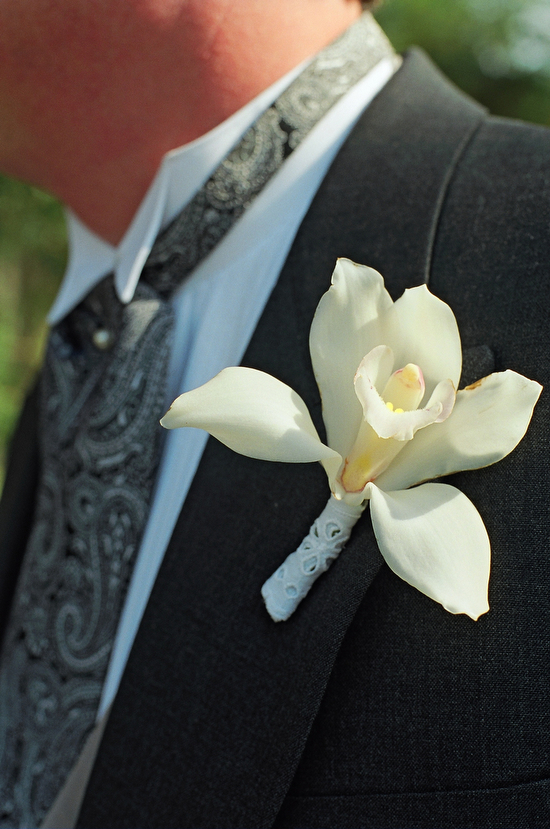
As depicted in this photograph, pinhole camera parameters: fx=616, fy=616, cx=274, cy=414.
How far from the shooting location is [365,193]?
653mm

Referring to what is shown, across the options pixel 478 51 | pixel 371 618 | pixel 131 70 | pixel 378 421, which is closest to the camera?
pixel 378 421

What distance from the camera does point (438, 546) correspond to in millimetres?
395

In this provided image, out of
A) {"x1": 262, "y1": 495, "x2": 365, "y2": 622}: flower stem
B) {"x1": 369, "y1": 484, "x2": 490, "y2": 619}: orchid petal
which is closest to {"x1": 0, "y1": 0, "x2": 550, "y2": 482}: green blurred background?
{"x1": 262, "y1": 495, "x2": 365, "y2": 622}: flower stem

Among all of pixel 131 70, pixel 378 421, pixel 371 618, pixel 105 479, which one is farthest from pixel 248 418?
pixel 131 70

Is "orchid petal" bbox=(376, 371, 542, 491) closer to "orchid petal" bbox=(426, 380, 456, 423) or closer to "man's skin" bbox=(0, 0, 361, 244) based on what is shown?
"orchid petal" bbox=(426, 380, 456, 423)

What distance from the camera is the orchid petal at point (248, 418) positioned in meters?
0.42

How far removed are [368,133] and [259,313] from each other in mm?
236

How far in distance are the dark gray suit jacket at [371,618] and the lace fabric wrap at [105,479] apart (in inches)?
3.5

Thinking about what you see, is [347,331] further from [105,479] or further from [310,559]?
[105,479]

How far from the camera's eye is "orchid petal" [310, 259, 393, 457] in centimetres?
46

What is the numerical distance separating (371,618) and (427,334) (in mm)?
242

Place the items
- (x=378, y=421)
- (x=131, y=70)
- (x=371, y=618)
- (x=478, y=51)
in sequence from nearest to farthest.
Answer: (x=378, y=421)
(x=371, y=618)
(x=131, y=70)
(x=478, y=51)

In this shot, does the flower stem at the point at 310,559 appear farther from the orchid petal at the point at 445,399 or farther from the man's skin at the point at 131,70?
the man's skin at the point at 131,70

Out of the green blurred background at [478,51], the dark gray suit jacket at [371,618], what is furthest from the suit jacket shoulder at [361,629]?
the green blurred background at [478,51]
